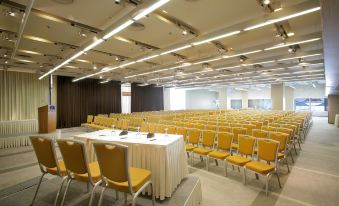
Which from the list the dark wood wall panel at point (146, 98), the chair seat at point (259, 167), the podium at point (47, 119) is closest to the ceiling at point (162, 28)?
the podium at point (47, 119)

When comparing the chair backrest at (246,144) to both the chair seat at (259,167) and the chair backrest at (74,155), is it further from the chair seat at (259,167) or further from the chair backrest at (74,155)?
the chair backrest at (74,155)

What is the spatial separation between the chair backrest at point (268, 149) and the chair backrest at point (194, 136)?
1595mm

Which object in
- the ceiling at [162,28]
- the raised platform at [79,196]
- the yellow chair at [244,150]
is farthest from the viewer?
the ceiling at [162,28]

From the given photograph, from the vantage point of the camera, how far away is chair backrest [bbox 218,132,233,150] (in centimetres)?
457

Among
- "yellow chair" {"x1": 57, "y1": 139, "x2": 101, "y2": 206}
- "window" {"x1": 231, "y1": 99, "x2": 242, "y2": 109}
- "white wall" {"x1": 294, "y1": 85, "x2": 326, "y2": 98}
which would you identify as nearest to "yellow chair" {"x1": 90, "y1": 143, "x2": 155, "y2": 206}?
"yellow chair" {"x1": 57, "y1": 139, "x2": 101, "y2": 206}

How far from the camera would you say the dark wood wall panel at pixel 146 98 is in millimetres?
19406

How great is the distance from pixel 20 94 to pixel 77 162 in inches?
471

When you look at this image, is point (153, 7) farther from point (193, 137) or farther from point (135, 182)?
point (193, 137)

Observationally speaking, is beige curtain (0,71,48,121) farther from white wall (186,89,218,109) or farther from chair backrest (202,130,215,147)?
white wall (186,89,218,109)

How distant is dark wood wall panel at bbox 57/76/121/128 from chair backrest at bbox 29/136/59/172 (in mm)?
12081

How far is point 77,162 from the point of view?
7.83 feet

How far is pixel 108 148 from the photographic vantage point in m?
2.16

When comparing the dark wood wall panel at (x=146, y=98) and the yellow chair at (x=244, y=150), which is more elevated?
the dark wood wall panel at (x=146, y=98)

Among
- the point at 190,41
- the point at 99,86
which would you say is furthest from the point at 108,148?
the point at 99,86
